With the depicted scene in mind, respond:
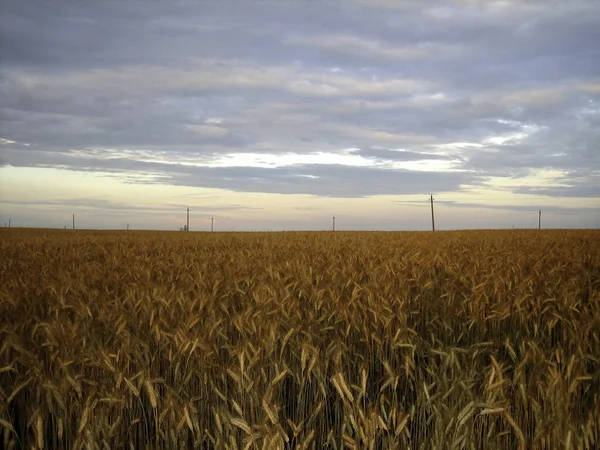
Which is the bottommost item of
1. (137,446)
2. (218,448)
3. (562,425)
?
(137,446)

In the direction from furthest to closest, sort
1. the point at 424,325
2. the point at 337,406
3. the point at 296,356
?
the point at 424,325
the point at 296,356
the point at 337,406

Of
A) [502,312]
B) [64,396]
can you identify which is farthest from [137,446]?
[502,312]

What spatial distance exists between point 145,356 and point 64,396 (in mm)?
745

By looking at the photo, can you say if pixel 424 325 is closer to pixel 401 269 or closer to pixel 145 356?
pixel 401 269

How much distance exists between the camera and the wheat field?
2723mm

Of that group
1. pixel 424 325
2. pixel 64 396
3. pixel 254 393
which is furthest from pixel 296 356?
pixel 424 325

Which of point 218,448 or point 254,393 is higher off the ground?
point 254,393

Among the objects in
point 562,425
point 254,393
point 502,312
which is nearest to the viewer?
point 562,425

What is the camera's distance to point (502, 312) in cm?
504

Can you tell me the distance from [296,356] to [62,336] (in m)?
1.76

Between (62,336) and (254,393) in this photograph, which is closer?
(254,393)

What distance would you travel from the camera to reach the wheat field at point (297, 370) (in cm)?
272

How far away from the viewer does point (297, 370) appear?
3.64 m

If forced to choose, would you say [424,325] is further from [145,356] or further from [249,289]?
[145,356]
